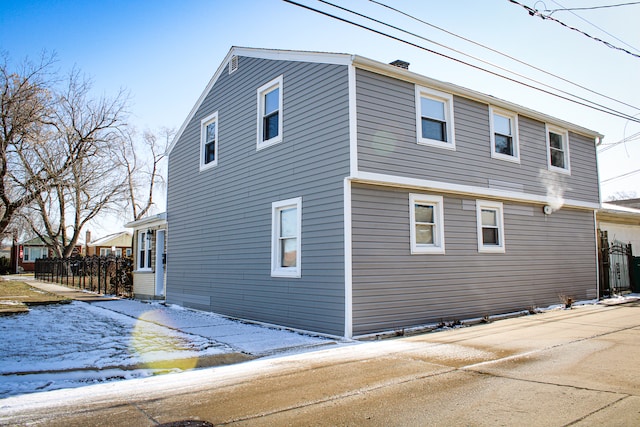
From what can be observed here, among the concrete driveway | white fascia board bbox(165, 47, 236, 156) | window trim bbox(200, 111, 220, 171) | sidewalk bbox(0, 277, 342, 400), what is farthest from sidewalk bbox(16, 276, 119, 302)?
the concrete driveway

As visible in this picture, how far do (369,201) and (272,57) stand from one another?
4.78m

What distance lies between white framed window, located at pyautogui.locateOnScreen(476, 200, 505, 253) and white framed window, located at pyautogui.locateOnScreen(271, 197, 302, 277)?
4643mm

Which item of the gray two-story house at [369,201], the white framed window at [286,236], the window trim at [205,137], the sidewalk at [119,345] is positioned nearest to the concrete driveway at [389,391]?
the sidewalk at [119,345]

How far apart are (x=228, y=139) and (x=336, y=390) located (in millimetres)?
9185

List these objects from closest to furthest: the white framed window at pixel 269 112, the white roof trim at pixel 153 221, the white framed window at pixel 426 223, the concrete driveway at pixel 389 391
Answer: the concrete driveway at pixel 389 391 < the white framed window at pixel 426 223 < the white framed window at pixel 269 112 < the white roof trim at pixel 153 221

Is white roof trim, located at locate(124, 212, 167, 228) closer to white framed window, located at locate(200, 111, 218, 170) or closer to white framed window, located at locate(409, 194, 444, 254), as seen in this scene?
white framed window, located at locate(200, 111, 218, 170)

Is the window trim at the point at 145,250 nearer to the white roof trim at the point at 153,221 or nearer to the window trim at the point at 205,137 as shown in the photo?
the white roof trim at the point at 153,221

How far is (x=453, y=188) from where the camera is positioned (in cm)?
1064

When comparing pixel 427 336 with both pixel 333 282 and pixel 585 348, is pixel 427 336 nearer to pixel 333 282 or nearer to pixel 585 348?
pixel 333 282

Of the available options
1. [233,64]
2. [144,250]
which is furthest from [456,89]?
[144,250]

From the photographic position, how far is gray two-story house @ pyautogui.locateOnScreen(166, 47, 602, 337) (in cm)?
912

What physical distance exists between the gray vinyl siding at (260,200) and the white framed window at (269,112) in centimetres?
22

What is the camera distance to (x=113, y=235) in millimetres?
51469

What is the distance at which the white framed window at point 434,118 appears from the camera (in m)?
10.4
